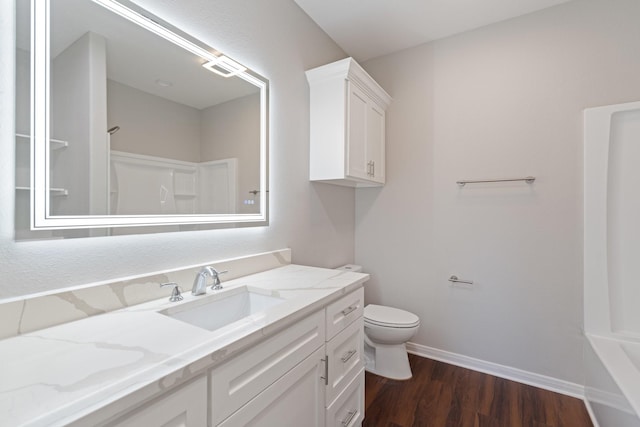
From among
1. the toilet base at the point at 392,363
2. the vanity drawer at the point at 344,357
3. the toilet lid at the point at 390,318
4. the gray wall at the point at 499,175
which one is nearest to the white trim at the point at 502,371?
the gray wall at the point at 499,175

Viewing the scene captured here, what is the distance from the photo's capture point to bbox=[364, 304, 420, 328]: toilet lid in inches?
78.3

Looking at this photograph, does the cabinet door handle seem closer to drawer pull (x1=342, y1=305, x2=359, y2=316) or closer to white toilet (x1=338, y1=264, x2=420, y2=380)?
drawer pull (x1=342, y1=305, x2=359, y2=316)

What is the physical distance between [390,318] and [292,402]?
1225 mm

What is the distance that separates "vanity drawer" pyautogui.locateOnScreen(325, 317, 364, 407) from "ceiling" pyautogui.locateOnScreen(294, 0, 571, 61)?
2047 millimetres

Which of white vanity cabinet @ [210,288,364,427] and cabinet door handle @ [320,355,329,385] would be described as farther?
cabinet door handle @ [320,355,329,385]

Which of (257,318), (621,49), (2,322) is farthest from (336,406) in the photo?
(621,49)

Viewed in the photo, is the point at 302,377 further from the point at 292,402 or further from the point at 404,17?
the point at 404,17

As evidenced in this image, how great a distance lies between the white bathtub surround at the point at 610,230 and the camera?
174cm

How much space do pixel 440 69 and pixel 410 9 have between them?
1.75 ft

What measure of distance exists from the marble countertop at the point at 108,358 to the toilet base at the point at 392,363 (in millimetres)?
1322

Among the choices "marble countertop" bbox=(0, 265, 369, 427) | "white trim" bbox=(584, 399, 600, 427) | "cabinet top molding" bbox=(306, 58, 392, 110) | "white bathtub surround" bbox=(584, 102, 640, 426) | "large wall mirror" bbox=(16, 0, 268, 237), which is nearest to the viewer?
"marble countertop" bbox=(0, 265, 369, 427)

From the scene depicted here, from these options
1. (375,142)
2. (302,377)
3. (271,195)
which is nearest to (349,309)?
(302,377)

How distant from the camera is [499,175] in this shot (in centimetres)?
212

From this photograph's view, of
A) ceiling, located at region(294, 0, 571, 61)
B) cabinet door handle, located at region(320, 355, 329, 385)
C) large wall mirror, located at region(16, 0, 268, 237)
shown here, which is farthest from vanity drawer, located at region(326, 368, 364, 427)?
ceiling, located at region(294, 0, 571, 61)
